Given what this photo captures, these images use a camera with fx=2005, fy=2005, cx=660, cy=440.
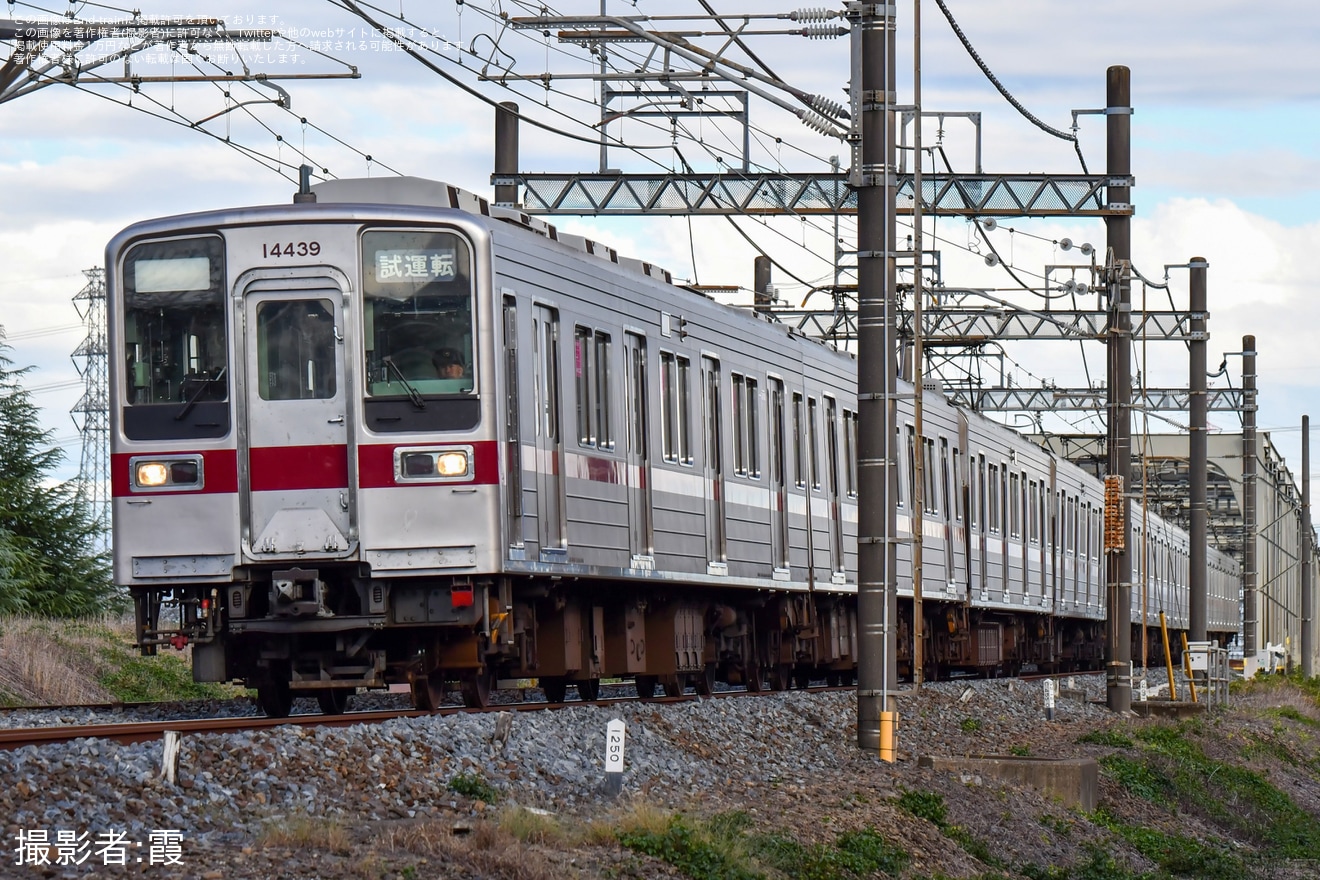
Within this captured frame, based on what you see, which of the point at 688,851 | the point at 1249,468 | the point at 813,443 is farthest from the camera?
the point at 1249,468

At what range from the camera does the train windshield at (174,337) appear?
12789 mm

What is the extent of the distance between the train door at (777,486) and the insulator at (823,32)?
4.89m

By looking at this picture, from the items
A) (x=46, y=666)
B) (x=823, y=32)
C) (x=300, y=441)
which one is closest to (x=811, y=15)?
(x=823, y=32)

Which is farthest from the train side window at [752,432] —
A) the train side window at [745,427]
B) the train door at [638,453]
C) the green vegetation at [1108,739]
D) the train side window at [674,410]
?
the green vegetation at [1108,739]

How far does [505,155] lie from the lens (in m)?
26.2

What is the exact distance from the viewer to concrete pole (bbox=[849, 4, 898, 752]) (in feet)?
47.6

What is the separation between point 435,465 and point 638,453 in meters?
3.41

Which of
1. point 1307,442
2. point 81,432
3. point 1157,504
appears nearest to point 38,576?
point 81,432

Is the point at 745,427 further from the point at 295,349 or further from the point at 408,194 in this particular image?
the point at 295,349

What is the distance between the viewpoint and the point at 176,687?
73.2 feet

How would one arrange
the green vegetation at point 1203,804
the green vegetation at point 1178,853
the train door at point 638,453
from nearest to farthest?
1. the green vegetation at point 1178,853
2. the green vegetation at point 1203,804
3. the train door at point 638,453

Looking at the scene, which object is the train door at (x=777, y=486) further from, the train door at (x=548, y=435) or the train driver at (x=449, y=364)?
the train driver at (x=449, y=364)

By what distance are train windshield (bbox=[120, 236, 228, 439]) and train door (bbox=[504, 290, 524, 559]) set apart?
1.79 meters

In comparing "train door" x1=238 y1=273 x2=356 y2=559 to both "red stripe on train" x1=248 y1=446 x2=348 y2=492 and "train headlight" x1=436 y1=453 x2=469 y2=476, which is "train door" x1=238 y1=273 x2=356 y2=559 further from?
"train headlight" x1=436 y1=453 x2=469 y2=476
